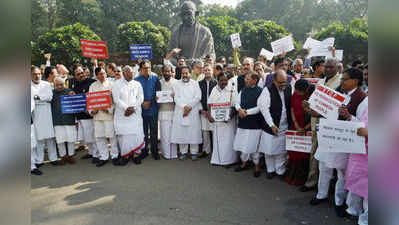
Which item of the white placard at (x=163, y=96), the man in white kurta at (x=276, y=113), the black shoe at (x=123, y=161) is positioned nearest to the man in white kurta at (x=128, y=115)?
the black shoe at (x=123, y=161)

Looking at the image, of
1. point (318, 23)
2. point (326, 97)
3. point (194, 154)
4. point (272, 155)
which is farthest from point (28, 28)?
point (318, 23)

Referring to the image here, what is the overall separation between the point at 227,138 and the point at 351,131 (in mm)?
3050

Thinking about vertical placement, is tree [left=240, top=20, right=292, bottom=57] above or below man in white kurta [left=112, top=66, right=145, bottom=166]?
above

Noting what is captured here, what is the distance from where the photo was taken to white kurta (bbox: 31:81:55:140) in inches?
223

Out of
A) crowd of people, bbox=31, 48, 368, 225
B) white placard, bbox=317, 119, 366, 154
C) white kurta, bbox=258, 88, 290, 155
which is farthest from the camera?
white kurta, bbox=258, 88, 290, 155

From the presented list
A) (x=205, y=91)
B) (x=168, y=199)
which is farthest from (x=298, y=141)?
(x=205, y=91)

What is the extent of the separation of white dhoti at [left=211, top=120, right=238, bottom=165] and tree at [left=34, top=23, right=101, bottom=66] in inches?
435

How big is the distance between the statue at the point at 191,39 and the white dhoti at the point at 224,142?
360cm

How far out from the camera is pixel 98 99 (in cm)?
560

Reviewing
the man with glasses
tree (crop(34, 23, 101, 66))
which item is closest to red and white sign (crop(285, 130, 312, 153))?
the man with glasses

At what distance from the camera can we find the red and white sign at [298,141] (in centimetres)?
432

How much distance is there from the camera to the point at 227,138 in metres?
5.67

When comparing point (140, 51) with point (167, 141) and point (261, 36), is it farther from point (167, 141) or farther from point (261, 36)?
point (261, 36)

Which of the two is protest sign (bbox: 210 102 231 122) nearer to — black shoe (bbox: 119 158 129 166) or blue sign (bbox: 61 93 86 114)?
black shoe (bbox: 119 158 129 166)
